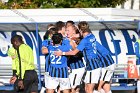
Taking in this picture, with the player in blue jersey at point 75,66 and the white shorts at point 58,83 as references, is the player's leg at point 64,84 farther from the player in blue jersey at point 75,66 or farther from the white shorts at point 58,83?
the player in blue jersey at point 75,66

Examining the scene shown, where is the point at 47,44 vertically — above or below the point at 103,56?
above

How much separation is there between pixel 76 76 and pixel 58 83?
61 cm

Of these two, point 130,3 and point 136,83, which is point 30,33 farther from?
point 130,3

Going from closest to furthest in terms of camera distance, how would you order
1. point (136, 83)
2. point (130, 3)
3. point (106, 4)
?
point (136, 83) → point (106, 4) → point (130, 3)

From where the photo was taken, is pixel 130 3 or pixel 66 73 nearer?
pixel 66 73

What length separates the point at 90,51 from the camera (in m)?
11.1

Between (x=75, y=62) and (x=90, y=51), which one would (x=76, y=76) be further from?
(x=90, y=51)

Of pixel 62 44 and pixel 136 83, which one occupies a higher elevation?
pixel 62 44

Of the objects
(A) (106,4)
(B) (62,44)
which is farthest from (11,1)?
(B) (62,44)

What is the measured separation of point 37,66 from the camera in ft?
43.0

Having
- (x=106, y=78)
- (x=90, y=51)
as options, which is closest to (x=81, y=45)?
(x=90, y=51)

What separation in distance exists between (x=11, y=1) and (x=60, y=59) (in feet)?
34.9

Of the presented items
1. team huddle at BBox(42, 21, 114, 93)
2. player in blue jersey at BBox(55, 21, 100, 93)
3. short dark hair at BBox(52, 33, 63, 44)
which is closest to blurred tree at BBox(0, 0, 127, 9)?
team huddle at BBox(42, 21, 114, 93)

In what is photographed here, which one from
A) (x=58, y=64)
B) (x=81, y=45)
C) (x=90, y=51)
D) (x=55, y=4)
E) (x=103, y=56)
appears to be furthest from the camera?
(x=55, y=4)
